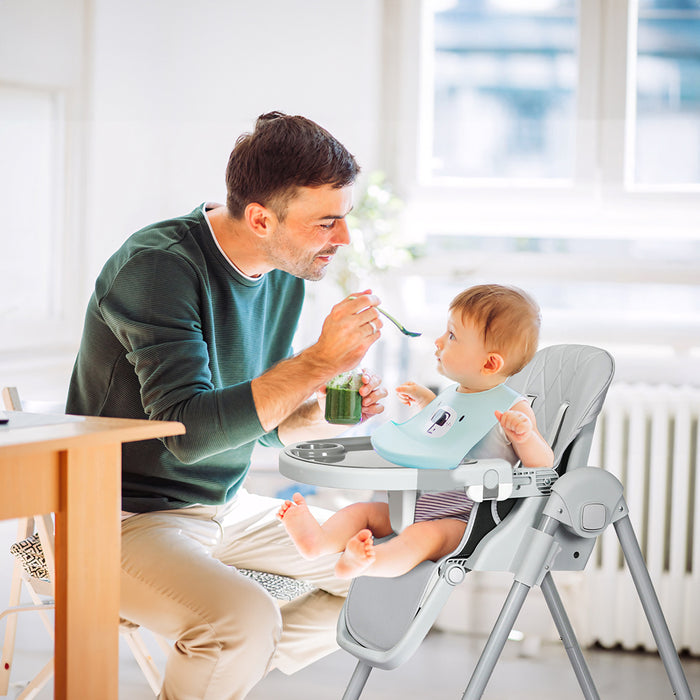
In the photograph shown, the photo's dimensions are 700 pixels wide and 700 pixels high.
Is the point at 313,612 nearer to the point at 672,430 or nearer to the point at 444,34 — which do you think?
the point at 672,430

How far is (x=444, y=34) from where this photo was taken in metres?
3.13

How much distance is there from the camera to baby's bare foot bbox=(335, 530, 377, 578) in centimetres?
151

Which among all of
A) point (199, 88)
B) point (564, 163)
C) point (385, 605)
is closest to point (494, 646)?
point (385, 605)

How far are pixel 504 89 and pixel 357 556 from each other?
2060mm

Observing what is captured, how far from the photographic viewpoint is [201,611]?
5.29 feet

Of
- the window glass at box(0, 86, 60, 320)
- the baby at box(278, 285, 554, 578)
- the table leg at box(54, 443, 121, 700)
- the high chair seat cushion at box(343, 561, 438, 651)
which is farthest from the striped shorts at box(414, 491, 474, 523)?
the window glass at box(0, 86, 60, 320)

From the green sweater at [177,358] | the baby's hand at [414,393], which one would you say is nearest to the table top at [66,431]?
the green sweater at [177,358]

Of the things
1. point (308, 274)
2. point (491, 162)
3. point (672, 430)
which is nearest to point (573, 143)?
point (491, 162)

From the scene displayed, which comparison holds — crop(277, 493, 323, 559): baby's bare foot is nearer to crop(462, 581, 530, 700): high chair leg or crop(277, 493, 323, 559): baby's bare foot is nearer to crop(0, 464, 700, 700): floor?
crop(462, 581, 530, 700): high chair leg

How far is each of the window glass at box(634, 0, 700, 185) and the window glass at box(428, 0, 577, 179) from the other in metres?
0.22

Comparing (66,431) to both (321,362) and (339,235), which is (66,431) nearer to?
(321,362)

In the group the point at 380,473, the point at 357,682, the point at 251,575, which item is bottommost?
the point at 357,682

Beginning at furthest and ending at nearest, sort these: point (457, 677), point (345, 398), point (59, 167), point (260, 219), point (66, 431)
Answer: point (59, 167) < point (457, 677) < point (260, 219) < point (345, 398) < point (66, 431)

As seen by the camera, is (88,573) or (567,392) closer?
(88,573)
